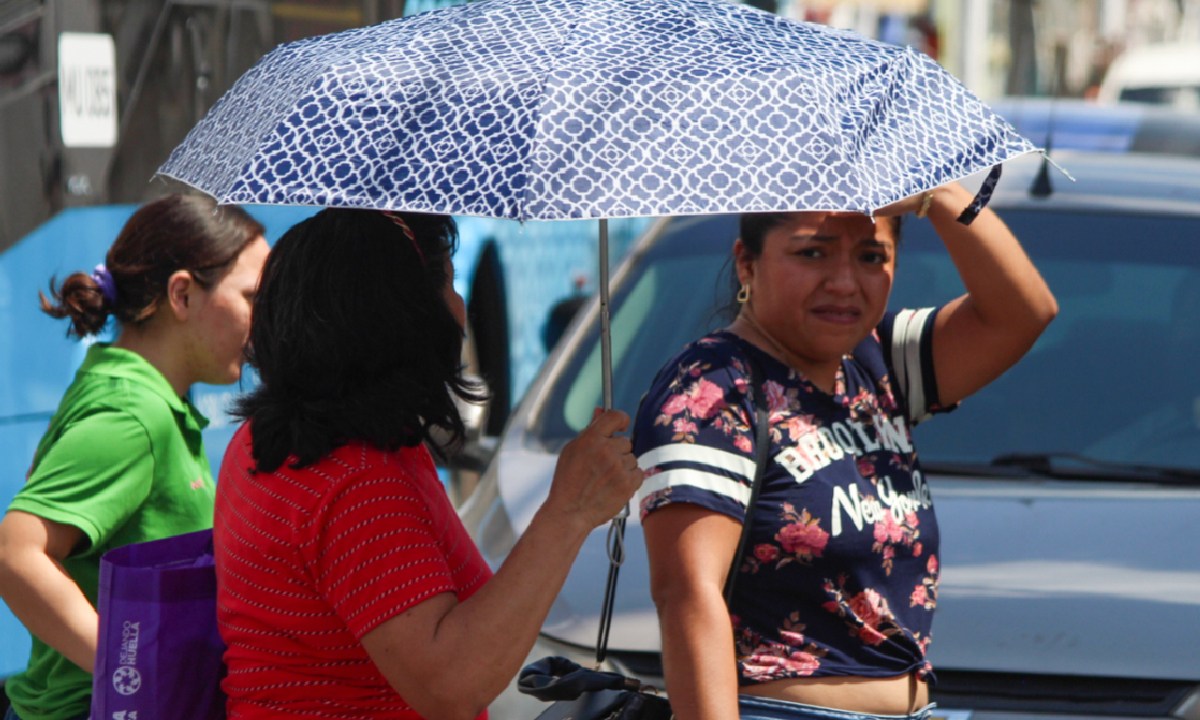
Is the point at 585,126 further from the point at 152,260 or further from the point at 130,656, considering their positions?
the point at 152,260

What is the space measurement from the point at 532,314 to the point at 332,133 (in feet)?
21.9

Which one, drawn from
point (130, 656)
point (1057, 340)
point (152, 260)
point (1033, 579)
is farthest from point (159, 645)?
point (1057, 340)

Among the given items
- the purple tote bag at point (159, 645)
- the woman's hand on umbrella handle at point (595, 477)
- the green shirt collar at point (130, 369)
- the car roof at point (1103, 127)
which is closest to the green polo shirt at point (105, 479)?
the green shirt collar at point (130, 369)

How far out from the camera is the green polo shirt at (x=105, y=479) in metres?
2.63

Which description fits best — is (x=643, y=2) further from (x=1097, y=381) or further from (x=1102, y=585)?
(x=1097, y=381)

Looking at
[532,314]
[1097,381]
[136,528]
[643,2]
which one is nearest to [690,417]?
[643,2]

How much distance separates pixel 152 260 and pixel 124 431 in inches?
15.3

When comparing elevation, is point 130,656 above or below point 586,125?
below

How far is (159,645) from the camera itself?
2238mm

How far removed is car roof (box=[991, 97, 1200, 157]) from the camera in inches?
194

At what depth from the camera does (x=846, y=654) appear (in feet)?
7.84

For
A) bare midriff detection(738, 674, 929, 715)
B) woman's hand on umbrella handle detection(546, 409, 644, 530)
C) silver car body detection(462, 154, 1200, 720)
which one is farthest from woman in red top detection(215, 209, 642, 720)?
silver car body detection(462, 154, 1200, 720)

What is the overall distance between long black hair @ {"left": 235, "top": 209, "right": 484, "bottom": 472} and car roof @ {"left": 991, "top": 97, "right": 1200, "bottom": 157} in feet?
9.98

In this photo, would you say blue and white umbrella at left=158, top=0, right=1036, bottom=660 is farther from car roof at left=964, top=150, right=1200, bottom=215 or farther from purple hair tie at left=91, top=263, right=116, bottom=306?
car roof at left=964, top=150, right=1200, bottom=215
